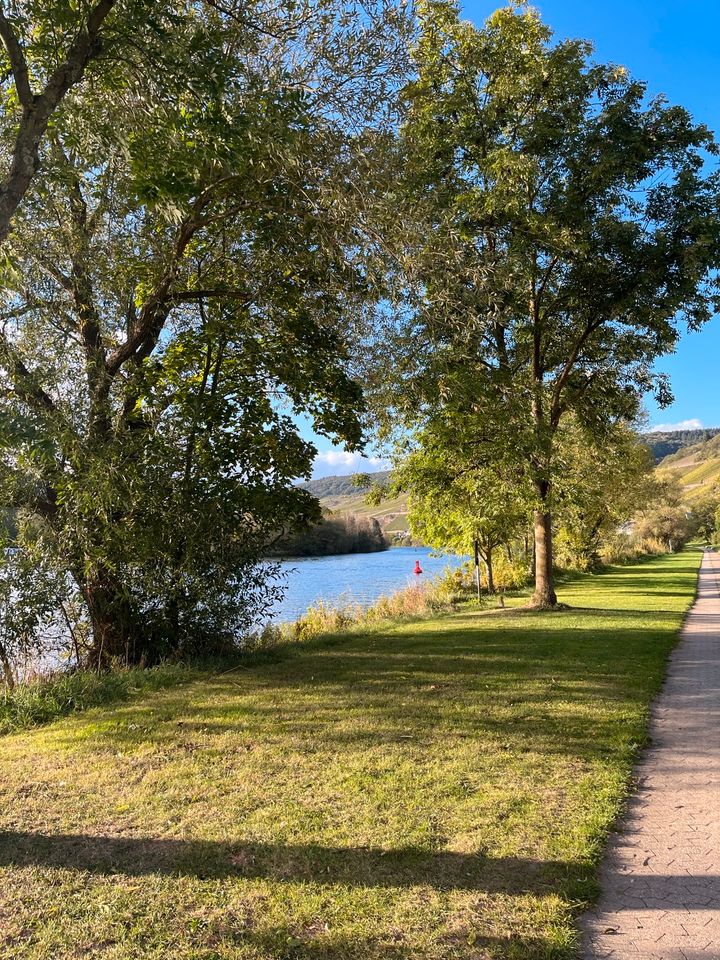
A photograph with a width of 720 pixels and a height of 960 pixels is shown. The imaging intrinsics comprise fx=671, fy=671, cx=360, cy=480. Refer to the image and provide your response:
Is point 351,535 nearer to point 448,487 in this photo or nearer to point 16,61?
point 448,487

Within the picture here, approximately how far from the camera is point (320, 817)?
429 centimetres

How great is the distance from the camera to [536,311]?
51.0 ft

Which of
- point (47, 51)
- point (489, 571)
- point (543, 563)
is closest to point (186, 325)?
point (47, 51)

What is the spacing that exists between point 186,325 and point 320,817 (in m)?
7.67

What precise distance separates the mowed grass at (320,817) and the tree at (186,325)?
76.7 inches

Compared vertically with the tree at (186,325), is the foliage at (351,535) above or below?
below

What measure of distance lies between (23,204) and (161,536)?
4.36m

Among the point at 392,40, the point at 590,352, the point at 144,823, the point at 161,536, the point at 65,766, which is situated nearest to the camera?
the point at 144,823

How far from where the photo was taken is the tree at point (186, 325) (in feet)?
23.1

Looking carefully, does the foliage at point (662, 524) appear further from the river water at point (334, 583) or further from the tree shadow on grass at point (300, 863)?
the tree shadow on grass at point (300, 863)

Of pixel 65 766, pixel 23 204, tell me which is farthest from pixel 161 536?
pixel 23 204

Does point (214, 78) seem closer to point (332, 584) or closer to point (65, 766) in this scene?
point (65, 766)

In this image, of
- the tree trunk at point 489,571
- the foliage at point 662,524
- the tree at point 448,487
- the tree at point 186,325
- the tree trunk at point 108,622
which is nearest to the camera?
the tree at point 186,325

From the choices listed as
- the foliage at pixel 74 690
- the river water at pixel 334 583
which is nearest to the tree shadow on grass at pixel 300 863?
the foliage at pixel 74 690
